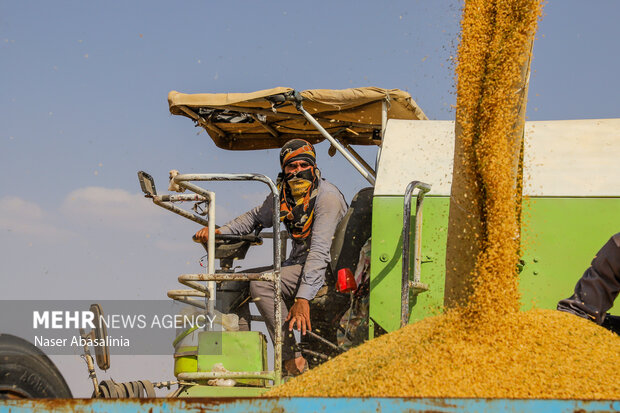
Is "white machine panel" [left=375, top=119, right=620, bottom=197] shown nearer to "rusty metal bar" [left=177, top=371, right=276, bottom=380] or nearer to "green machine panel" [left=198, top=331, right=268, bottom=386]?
"green machine panel" [left=198, top=331, right=268, bottom=386]

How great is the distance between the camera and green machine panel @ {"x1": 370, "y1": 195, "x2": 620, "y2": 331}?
3760mm

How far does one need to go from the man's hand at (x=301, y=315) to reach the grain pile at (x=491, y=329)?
1.10 m

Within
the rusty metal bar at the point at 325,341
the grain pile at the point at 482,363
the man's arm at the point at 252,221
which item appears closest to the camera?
the grain pile at the point at 482,363

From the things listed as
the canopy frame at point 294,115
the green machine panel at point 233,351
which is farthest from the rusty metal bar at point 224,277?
the canopy frame at point 294,115

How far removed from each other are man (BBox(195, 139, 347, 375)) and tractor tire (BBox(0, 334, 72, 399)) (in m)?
1.71

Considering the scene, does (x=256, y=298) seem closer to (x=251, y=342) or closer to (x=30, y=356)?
(x=251, y=342)

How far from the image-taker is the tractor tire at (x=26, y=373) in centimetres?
249

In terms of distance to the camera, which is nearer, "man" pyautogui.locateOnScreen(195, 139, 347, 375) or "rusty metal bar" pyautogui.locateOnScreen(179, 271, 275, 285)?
"rusty metal bar" pyautogui.locateOnScreen(179, 271, 275, 285)

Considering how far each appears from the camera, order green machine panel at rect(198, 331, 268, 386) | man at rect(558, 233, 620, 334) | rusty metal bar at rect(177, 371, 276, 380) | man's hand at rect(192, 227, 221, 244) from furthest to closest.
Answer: man's hand at rect(192, 227, 221, 244) → green machine panel at rect(198, 331, 268, 386) → rusty metal bar at rect(177, 371, 276, 380) → man at rect(558, 233, 620, 334)

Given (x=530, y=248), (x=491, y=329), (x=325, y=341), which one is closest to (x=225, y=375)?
(x=325, y=341)

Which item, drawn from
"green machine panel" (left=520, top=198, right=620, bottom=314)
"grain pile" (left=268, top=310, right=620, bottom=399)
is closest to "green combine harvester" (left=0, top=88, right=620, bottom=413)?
"green machine panel" (left=520, top=198, right=620, bottom=314)

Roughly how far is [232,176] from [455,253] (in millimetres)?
1369

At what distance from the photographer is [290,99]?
4.73 meters

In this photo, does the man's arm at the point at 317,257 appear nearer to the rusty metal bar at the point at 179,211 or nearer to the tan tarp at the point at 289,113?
the rusty metal bar at the point at 179,211
